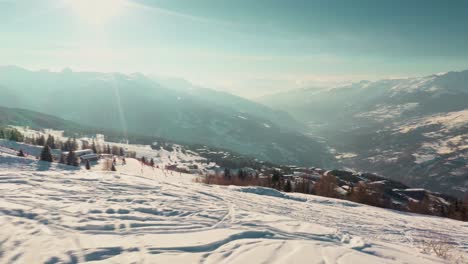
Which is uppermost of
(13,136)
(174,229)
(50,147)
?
(13,136)

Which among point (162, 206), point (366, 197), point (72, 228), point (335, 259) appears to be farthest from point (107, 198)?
point (366, 197)

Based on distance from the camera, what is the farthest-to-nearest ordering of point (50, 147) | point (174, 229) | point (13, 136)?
point (13, 136)
point (50, 147)
point (174, 229)

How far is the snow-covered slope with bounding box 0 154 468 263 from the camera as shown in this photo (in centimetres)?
1093

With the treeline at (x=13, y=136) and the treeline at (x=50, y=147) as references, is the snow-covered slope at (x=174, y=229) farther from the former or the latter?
the treeline at (x=13, y=136)

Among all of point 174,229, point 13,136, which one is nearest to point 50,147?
point 13,136

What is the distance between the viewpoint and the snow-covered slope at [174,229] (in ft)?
35.9

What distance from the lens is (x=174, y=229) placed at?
14008 mm

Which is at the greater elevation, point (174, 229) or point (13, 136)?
point (13, 136)

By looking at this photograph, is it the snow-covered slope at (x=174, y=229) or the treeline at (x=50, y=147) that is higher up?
the treeline at (x=50, y=147)

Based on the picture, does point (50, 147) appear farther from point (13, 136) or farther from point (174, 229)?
point (174, 229)

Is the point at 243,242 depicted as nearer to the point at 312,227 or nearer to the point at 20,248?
the point at 312,227

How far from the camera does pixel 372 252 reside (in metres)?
13.1

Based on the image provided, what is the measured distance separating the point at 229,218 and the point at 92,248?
7.75 metres

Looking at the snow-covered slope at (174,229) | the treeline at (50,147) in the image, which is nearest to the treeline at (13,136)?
the treeline at (50,147)
